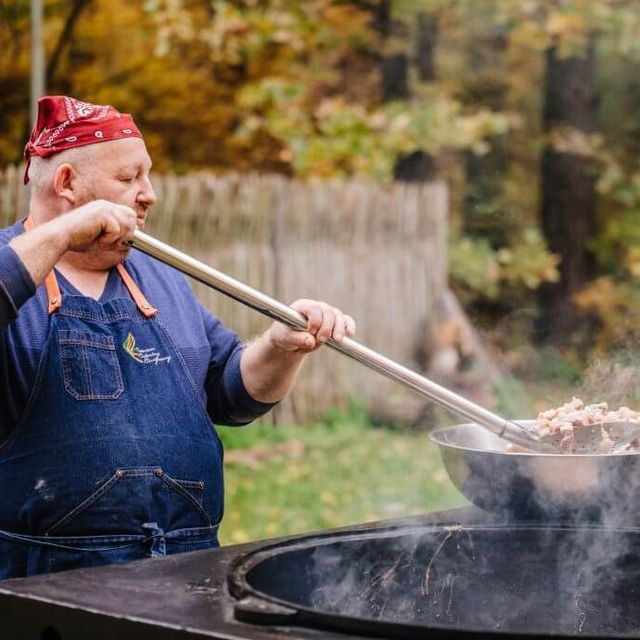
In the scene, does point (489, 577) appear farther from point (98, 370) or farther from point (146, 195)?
point (146, 195)

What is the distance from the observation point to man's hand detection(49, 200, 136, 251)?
2246 millimetres

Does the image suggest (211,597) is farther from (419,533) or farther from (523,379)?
(523,379)

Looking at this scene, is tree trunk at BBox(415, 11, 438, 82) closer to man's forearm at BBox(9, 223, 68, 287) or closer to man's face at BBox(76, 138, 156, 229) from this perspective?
man's face at BBox(76, 138, 156, 229)

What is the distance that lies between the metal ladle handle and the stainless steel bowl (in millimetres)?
106

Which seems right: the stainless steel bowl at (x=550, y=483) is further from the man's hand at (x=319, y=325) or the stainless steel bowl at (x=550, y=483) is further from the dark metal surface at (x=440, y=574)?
the man's hand at (x=319, y=325)

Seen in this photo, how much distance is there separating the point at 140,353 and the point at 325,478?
448 cm

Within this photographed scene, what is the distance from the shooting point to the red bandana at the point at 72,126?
8.51ft

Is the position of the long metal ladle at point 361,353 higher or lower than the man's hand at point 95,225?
lower

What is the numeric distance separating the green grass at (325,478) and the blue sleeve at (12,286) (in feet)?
11.7

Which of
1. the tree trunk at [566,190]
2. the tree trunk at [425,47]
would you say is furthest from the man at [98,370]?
the tree trunk at [566,190]

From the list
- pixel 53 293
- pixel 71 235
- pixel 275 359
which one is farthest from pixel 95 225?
pixel 275 359

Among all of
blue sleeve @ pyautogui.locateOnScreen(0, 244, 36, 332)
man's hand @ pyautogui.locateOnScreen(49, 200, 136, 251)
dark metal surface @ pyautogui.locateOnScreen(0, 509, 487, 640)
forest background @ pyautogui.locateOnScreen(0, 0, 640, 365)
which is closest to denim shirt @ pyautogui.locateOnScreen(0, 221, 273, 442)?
blue sleeve @ pyautogui.locateOnScreen(0, 244, 36, 332)

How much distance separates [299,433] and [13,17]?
4.78 metres

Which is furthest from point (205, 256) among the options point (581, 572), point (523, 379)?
point (581, 572)
